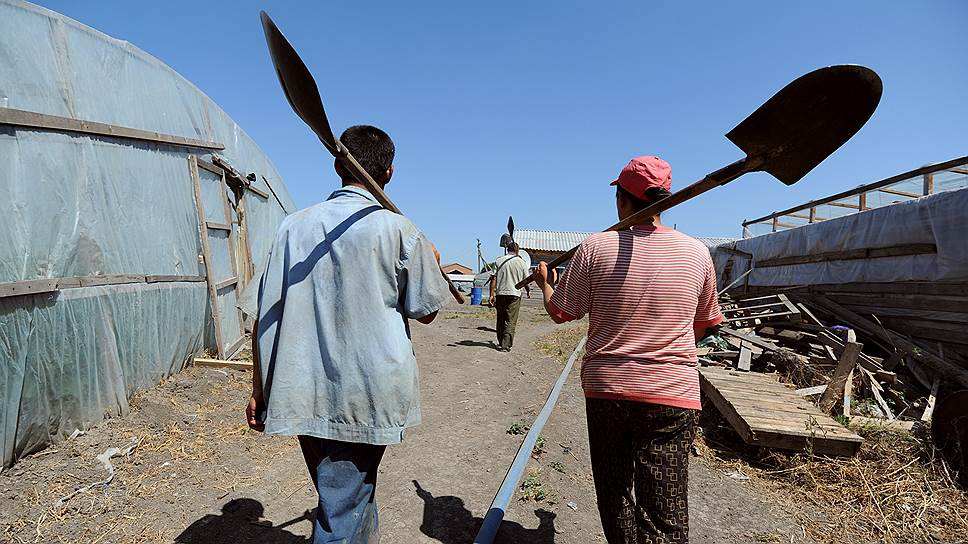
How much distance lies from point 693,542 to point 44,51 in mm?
6530

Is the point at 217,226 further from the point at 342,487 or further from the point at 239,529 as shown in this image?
Result: the point at 342,487

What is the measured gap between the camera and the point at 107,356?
173 inches

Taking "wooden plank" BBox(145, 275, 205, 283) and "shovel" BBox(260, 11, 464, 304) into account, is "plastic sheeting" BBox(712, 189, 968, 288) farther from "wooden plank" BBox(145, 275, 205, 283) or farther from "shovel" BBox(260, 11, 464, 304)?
"wooden plank" BBox(145, 275, 205, 283)

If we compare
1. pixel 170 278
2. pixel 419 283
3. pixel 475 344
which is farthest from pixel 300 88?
pixel 475 344

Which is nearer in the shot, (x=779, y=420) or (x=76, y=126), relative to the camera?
(x=779, y=420)

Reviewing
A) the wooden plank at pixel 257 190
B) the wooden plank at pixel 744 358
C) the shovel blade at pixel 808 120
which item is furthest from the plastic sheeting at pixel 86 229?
the wooden plank at pixel 744 358

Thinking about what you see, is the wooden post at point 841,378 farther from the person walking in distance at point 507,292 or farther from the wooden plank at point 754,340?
the person walking in distance at point 507,292

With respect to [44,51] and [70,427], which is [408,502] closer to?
[70,427]

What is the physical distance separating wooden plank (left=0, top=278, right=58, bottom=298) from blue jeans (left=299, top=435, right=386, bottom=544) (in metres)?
3.22

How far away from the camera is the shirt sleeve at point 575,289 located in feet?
6.81

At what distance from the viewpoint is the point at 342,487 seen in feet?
5.67

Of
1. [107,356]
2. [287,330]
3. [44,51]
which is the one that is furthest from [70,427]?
[287,330]

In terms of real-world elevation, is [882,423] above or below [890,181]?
below

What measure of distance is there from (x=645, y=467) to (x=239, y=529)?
8.44ft
